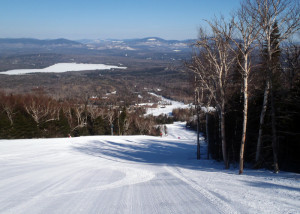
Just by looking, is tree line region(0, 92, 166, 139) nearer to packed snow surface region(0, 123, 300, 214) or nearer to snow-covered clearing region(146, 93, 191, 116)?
packed snow surface region(0, 123, 300, 214)

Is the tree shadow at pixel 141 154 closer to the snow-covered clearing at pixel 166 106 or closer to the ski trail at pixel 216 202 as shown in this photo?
the ski trail at pixel 216 202

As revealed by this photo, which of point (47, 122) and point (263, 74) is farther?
point (47, 122)

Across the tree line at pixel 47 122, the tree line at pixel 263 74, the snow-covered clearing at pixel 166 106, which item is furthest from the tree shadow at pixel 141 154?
the snow-covered clearing at pixel 166 106

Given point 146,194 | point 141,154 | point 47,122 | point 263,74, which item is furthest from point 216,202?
point 47,122

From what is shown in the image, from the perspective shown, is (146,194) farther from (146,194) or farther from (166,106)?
(166,106)

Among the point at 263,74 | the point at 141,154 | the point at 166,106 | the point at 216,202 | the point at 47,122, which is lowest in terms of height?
the point at 166,106

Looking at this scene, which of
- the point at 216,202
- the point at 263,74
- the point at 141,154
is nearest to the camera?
the point at 216,202

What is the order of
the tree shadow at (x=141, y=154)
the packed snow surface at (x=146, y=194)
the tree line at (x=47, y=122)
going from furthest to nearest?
the tree line at (x=47, y=122) < the tree shadow at (x=141, y=154) < the packed snow surface at (x=146, y=194)

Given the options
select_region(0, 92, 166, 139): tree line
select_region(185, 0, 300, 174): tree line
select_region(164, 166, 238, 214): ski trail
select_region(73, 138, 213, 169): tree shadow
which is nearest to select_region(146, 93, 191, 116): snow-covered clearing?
select_region(0, 92, 166, 139): tree line

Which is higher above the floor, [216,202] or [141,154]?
[216,202]

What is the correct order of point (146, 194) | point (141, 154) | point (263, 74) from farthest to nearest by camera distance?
point (141, 154) → point (263, 74) → point (146, 194)

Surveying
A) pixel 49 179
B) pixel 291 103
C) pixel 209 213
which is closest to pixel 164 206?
pixel 209 213

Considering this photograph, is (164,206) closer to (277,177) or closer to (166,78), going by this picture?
(277,177)

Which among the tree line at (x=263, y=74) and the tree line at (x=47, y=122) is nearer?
the tree line at (x=263, y=74)
